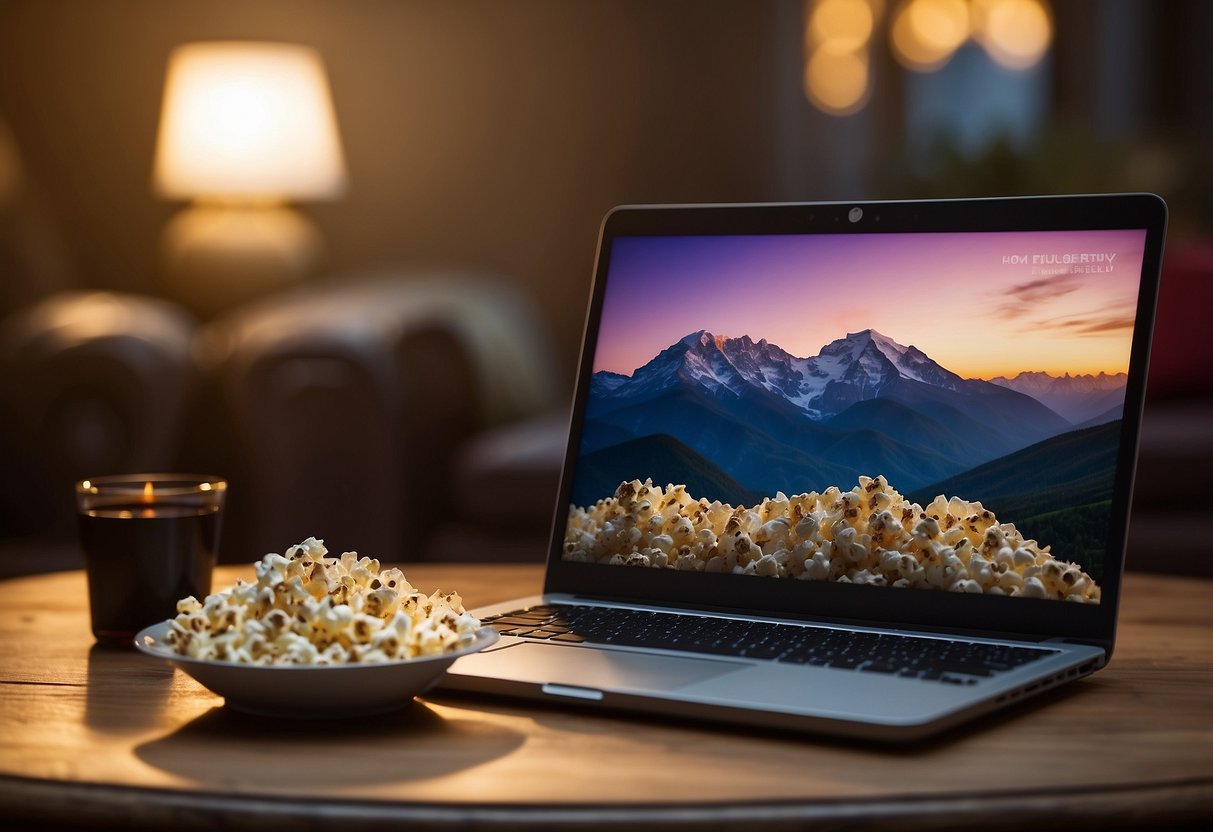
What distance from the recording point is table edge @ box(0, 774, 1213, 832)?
0.58m

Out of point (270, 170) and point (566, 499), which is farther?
point (270, 170)

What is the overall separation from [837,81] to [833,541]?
3.64m

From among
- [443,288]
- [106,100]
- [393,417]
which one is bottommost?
[393,417]

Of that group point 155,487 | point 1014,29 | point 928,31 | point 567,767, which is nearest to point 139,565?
point 155,487

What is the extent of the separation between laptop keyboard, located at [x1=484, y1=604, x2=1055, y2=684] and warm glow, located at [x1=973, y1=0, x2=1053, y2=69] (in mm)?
4316

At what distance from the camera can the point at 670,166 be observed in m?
3.62

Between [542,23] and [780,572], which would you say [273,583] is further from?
[542,23]

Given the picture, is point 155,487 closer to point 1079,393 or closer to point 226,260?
point 1079,393

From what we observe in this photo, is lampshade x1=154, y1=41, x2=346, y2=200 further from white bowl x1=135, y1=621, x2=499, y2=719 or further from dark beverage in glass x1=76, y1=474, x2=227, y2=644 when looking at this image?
white bowl x1=135, y1=621, x2=499, y2=719

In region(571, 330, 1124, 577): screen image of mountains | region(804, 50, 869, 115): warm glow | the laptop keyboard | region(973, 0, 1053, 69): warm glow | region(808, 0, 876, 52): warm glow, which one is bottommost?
the laptop keyboard

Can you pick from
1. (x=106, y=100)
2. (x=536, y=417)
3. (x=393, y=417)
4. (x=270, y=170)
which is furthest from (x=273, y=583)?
(x=106, y=100)

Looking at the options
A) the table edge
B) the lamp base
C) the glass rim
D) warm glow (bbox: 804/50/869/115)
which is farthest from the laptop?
warm glow (bbox: 804/50/869/115)

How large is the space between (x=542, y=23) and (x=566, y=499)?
272cm

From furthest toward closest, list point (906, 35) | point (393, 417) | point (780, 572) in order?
1. point (906, 35)
2. point (393, 417)
3. point (780, 572)
